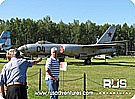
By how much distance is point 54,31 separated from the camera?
47844 millimetres

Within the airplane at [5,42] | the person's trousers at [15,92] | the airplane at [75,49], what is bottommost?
the person's trousers at [15,92]

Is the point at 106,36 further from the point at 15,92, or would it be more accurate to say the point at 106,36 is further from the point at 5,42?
the point at 15,92

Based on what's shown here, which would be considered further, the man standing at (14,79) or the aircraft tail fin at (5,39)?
the aircraft tail fin at (5,39)

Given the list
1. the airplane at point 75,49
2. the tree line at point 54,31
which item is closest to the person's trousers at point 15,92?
the airplane at point 75,49

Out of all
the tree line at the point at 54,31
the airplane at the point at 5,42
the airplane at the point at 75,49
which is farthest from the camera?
the tree line at the point at 54,31

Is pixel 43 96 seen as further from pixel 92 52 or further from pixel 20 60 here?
pixel 92 52

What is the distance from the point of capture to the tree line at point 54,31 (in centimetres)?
4478

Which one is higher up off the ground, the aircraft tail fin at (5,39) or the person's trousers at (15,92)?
the aircraft tail fin at (5,39)

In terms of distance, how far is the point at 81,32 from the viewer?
55.9 metres

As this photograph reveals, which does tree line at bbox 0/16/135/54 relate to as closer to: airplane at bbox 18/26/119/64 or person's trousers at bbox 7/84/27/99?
airplane at bbox 18/26/119/64

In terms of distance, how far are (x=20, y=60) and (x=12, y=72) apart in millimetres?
317

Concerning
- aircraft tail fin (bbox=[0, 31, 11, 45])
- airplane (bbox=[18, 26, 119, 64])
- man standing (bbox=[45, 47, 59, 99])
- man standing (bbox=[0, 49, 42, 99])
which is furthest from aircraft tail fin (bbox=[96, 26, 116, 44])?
man standing (bbox=[0, 49, 42, 99])

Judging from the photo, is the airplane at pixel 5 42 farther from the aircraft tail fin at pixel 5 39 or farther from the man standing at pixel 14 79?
the man standing at pixel 14 79

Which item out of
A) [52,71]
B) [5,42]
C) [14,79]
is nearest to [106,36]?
[5,42]
